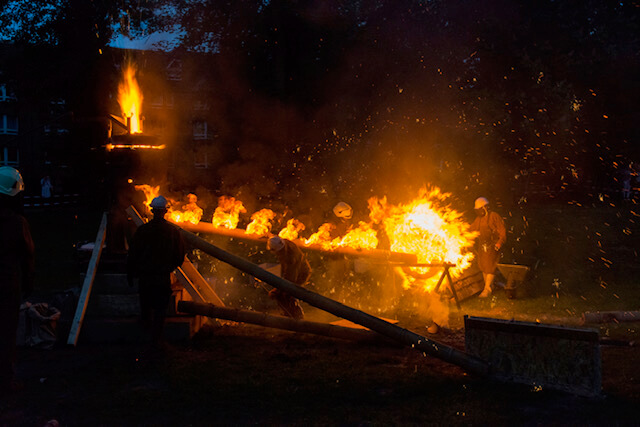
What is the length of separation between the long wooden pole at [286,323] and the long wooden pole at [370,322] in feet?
1.37

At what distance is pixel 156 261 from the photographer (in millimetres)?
7477

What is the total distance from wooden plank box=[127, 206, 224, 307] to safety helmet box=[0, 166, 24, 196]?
92.5 inches

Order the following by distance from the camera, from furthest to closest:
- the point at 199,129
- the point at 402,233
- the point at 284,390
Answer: the point at 199,129
the point at 402,233
the point at 284,390

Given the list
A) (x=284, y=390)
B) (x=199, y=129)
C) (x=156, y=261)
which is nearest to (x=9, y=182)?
(x=156, y=261)

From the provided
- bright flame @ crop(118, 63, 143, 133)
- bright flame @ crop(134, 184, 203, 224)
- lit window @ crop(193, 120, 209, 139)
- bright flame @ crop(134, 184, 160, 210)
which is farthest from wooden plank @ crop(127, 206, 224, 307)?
lit window @ crop(193, 120, 209, 139)

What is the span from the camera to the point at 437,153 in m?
18.1

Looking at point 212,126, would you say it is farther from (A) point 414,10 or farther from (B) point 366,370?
(B) point 366,370

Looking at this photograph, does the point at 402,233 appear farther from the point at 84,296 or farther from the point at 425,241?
the point at 84,296

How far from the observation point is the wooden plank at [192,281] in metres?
8.81

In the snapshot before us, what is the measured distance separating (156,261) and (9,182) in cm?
200

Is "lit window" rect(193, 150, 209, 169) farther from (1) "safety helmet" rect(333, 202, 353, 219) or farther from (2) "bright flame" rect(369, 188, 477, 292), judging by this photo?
(2) "bright flame" rect(369, 188, 477, 292)

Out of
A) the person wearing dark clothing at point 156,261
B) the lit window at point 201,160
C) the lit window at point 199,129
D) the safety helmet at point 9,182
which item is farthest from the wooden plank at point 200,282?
the lit window at point 199,129

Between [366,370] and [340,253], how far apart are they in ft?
11.6

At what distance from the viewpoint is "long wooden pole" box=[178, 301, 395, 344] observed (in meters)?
7.75
